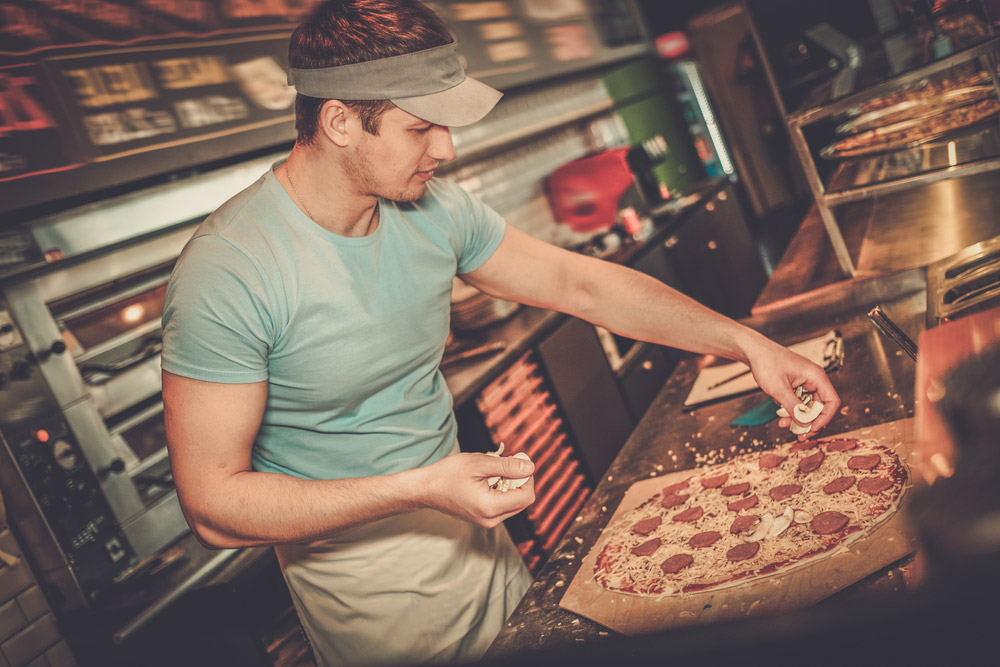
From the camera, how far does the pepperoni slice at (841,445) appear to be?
4.66 ft

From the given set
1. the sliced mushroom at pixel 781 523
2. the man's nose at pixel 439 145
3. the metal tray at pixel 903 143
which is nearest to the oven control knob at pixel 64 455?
the man's nose at pixel 439 145

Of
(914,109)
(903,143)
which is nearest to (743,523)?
(903,143)

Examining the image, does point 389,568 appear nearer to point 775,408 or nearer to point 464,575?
point 464,575

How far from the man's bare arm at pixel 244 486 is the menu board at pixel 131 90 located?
140cm

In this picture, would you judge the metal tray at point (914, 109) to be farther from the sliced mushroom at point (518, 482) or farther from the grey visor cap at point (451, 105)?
the sliced mushroom at point (518, 482)

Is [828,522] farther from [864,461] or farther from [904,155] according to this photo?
[904,155]

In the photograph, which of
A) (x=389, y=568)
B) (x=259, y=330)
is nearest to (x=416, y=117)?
(x=259, y=330)

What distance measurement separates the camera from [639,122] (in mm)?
6832

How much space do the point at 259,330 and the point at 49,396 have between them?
1392mm

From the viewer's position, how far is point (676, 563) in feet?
4.33

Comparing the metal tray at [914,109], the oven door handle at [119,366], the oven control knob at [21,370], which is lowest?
the metal tray at [914,109]

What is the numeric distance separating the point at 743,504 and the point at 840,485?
18 centimetres

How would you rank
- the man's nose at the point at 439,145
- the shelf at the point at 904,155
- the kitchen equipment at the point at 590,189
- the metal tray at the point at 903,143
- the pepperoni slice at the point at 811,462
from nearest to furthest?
1. the pepperoni slice at the point at 811,462
2. the man's nose at the point at 439,145
3. the shelf at the point at 904,155
4. the metal tray at the point at 903,143
5. the kitchen equipment at the point at 590,189

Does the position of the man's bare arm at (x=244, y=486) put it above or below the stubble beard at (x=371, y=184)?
below
